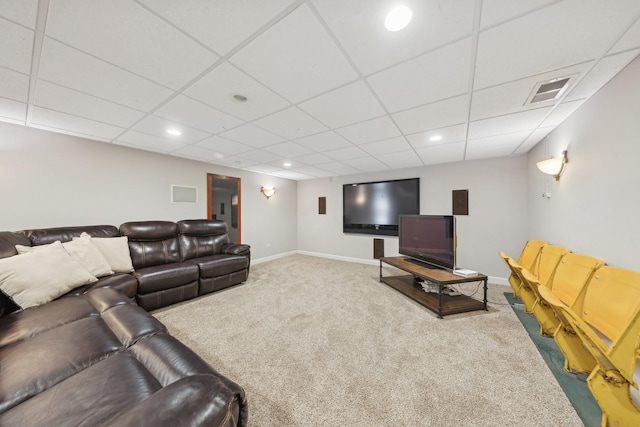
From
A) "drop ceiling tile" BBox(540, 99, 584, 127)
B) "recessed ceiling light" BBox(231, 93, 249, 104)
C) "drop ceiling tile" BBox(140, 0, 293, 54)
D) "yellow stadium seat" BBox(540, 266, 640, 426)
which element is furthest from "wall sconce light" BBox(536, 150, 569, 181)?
"recessed ceiling light" BBox(231, 93, 249, 104)

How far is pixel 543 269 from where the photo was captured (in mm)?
2480

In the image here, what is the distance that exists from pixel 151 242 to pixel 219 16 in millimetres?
3410

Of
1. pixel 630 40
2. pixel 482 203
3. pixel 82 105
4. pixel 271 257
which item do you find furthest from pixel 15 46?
pixel 482 203

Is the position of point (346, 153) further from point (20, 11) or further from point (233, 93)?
point (20, 11)

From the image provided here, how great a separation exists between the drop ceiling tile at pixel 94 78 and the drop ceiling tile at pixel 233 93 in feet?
1.07

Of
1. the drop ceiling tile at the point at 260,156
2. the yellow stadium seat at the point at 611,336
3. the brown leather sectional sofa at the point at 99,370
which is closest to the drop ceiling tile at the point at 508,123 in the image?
the yellow stadium seat at the point at 611,336

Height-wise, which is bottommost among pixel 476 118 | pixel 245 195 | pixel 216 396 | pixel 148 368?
pixel 148 368

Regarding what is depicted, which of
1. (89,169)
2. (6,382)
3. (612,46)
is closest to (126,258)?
(89,169)

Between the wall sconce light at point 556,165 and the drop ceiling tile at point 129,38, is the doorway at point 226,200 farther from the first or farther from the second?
the wall sconce light at point 556,165

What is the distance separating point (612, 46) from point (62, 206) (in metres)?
5.74

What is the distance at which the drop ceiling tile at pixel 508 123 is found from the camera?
87.7 inches

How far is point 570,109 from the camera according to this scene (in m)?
2.16

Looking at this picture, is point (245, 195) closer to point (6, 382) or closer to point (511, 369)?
point (6, 382)

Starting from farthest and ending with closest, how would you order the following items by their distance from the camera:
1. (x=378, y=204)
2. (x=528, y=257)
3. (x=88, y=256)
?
(x=378, y=204)
(x=528, y=257)
(x=88, y=256)
